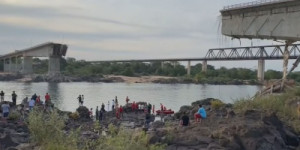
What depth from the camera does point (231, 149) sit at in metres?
20.6

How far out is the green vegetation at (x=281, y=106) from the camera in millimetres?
26559

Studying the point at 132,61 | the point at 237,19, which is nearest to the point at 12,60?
the point at 132,61

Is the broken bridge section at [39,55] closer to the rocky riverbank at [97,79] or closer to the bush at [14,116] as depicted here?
the rocky riverbank at [97,79]

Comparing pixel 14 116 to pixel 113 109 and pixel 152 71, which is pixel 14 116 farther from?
pixel 152 71

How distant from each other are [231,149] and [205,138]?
5.71 ft

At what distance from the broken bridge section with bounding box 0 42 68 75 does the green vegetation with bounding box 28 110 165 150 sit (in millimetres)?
109253

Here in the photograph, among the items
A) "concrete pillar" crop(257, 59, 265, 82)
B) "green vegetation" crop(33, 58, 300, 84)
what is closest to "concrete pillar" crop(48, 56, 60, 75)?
"green vegetation" crop(33, 58, 300, 84)

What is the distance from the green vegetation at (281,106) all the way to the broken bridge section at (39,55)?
338 ft

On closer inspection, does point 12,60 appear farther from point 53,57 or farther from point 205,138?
point 205,138

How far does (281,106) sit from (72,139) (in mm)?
15168

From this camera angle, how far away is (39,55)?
132 metres

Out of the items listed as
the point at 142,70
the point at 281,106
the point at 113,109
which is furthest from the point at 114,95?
the point at 142,70

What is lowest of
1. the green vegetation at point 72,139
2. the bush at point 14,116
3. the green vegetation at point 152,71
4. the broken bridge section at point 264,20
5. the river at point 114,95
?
the river at point 114,95

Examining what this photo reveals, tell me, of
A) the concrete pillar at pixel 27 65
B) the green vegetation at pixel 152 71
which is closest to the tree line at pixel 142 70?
the green vegetation at pixel 152 71
